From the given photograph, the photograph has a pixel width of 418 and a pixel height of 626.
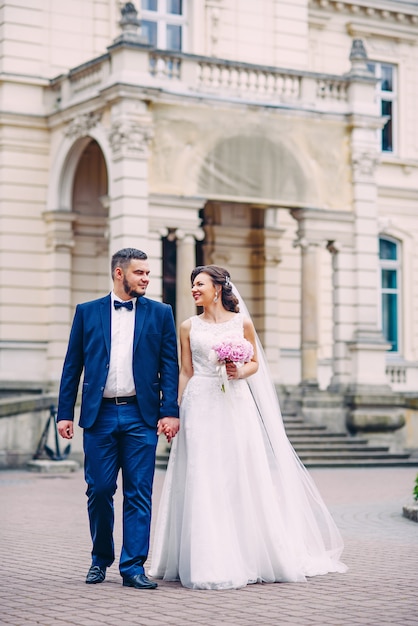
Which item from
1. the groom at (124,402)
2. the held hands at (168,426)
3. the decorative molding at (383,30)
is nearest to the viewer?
the groom at (124,402)

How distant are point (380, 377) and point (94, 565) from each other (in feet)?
52.5

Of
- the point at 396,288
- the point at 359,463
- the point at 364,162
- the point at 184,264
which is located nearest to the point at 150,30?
the point at 364,162

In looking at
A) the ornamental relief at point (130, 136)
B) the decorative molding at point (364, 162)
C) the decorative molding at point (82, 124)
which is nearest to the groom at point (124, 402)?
the ornamental relief at point (130, 136)

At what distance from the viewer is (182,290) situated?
2234 centimetres

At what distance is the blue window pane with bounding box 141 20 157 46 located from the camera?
83.1 ft

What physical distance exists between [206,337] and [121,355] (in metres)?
0.79

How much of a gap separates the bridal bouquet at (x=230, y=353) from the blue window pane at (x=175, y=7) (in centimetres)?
1796

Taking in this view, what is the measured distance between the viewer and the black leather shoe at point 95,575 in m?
8.34

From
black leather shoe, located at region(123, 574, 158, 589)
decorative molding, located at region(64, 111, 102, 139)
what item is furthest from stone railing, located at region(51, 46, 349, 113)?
black leather shoe, located at region(123, 574, 158, 589)

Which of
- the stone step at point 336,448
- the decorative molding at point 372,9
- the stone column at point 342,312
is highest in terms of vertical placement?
the decorative molding at point 372,9

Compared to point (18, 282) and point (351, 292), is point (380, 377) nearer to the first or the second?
point (351, 292)

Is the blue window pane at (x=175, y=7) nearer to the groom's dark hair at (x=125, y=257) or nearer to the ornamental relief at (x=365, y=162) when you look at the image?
the ornamental relief at (x=365, y=162)

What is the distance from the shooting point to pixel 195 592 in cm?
809

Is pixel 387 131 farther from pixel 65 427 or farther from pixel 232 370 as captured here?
pixel 65 427
